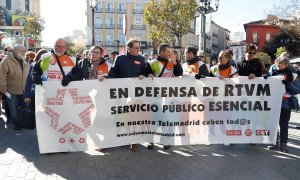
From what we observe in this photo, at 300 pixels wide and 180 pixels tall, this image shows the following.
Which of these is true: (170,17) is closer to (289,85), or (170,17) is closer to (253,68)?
(253,68)

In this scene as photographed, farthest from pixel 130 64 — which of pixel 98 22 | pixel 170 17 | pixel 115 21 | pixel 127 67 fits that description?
pixel 98 22

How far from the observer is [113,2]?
230 ft

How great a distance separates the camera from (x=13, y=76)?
27.8 feet

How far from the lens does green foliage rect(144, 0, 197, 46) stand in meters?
36.9

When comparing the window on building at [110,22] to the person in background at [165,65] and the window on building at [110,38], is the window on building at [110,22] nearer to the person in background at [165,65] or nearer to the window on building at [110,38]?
the window on building at [110,38]

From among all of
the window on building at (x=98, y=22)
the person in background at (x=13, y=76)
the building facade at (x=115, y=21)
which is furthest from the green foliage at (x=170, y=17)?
the window on building at (x=98, y=22)

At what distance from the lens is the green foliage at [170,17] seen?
3691cm

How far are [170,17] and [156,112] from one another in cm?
3348

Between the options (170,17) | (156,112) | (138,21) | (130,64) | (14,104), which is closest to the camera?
(156,112)

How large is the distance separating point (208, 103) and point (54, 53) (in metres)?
2.81

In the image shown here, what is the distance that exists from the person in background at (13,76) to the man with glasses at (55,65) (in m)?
2.46

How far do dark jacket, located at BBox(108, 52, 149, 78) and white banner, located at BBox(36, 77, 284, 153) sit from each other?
408 millimetres

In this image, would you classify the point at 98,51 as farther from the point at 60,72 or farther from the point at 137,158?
the point at 137,158

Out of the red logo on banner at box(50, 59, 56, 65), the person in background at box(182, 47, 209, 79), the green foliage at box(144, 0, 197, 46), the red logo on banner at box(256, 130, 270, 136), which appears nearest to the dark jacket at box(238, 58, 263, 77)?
the person in background at box(182, 47, 209, 79)
